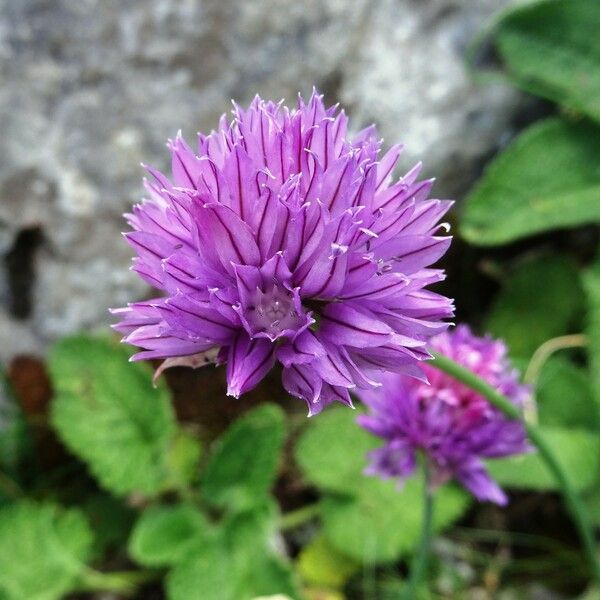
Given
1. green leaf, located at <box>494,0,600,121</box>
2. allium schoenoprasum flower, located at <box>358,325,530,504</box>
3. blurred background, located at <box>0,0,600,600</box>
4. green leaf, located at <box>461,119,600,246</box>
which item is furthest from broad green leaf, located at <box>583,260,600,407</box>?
allium schoenoprasum flower, located at <box>358,325,530,504</box>

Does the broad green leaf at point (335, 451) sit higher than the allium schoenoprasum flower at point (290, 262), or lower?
lower

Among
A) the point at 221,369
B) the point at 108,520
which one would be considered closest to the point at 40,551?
the point at 108,520

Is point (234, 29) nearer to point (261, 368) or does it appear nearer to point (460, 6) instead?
point (460, 6)

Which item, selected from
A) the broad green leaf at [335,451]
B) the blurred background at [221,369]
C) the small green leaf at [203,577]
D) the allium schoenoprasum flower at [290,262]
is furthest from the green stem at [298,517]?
the allium schoenoprasum flower at [290,262]

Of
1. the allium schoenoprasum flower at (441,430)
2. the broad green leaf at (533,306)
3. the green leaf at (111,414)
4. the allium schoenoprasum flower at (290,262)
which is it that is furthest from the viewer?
the broad green leaf at (533,306)

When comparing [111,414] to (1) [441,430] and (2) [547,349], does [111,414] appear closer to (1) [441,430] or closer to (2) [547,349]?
(1) [441,430]

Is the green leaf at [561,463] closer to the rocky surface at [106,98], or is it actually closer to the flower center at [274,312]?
the rocky surface at [106,98]

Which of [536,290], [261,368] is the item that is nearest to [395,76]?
[536,290]

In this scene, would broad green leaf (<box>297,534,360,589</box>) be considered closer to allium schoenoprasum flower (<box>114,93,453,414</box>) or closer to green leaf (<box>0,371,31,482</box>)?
green leaf (<box>0,371,31,482</box>)
